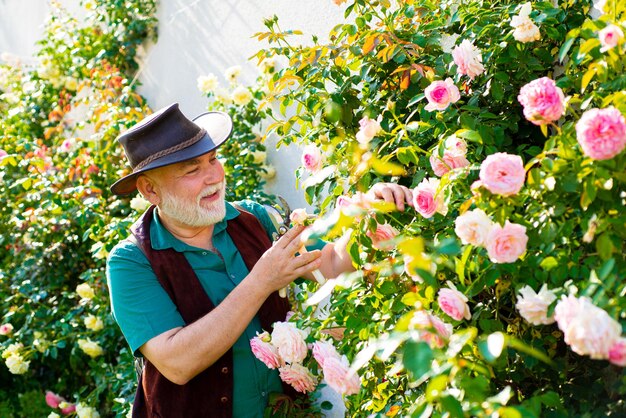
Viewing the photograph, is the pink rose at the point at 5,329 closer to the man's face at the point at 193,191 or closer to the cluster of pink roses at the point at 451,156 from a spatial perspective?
the man's face at the point at 193,191

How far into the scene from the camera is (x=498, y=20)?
7.96ft

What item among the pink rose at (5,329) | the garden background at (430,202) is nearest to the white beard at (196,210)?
the garden background at (430,202)

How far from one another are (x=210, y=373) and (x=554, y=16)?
145 centimetres

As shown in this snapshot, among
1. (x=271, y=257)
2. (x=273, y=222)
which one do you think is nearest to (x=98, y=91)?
(x=273, y=222)

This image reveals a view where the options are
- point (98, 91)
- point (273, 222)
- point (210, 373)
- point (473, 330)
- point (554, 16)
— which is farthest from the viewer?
point (98, 91)

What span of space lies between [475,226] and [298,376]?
0.91 m

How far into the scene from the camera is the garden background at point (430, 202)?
5.24 ft

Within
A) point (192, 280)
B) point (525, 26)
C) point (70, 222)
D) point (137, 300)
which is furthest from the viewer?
point (70, 222)

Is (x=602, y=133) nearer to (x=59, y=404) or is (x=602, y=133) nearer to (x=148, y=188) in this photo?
(x=148, y=188)

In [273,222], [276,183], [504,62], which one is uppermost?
[504,62]

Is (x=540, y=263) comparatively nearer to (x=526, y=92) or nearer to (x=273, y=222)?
→ (x=526, y=92)

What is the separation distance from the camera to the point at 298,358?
2314 millimetres

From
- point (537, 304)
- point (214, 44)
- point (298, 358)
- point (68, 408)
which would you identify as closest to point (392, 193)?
point (298, 358)

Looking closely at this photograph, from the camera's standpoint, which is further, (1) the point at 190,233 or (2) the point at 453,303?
(1) the point at 190,233
